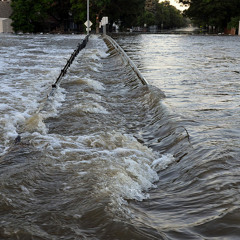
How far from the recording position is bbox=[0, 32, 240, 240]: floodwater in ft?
10.4

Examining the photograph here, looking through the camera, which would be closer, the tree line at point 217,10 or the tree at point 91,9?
the tree at point 91,9

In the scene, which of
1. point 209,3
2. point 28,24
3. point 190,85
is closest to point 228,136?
point 190,85

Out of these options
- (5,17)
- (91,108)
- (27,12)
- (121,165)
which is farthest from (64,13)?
(121,165)

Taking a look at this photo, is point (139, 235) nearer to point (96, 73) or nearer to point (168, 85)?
point (168, 85)

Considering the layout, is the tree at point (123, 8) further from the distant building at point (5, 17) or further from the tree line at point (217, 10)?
the distant building at point (5, 17)

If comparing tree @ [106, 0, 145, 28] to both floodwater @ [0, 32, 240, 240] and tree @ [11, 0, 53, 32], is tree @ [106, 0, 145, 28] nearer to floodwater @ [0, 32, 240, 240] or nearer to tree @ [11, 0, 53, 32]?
tree @ [11, 0, 53, 32]

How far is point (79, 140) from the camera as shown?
17.7 ft

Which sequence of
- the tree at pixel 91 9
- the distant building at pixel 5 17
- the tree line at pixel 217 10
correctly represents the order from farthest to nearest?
the tree line at pixel 217 10, the tree at pixel 91 9, the distant building at pixel 5 17

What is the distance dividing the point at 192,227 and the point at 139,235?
1.41 feet

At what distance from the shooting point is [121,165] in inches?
172

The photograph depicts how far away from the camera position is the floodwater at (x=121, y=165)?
3.18m

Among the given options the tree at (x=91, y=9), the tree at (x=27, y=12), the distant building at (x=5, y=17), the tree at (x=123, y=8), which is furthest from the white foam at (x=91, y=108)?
the tree at (x=123, y=8)

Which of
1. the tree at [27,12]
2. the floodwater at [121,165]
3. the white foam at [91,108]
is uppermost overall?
the tree at [27,12]

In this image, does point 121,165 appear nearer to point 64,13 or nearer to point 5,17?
point 5,17
